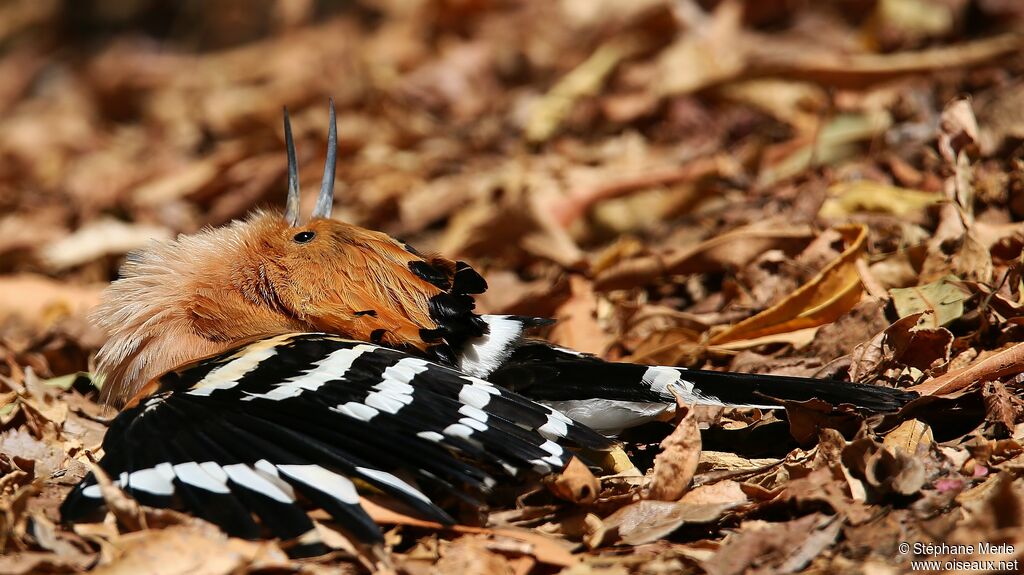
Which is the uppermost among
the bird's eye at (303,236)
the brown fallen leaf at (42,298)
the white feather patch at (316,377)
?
the bird's eye at (303,236)

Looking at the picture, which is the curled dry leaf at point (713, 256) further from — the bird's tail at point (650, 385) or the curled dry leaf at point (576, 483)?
the curled dry leaf at point (576, 483)

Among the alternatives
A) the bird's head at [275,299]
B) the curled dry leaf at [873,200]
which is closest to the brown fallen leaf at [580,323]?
the bird's head at [275,299]

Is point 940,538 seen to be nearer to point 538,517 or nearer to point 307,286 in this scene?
point 538,517

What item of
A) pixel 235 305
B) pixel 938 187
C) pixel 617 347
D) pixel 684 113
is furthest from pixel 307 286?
pixel 684 113

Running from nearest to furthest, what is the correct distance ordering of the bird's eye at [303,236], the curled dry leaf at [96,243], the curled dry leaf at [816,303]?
the bird's eye at [303,236] → the curled dry leaf at [816,303] → the curled dry leaf at [96,243]

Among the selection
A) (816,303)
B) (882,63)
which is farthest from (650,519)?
(882,63)

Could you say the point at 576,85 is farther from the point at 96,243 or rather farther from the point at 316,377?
the point at 316,377

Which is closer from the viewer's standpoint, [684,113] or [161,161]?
[684,113]
